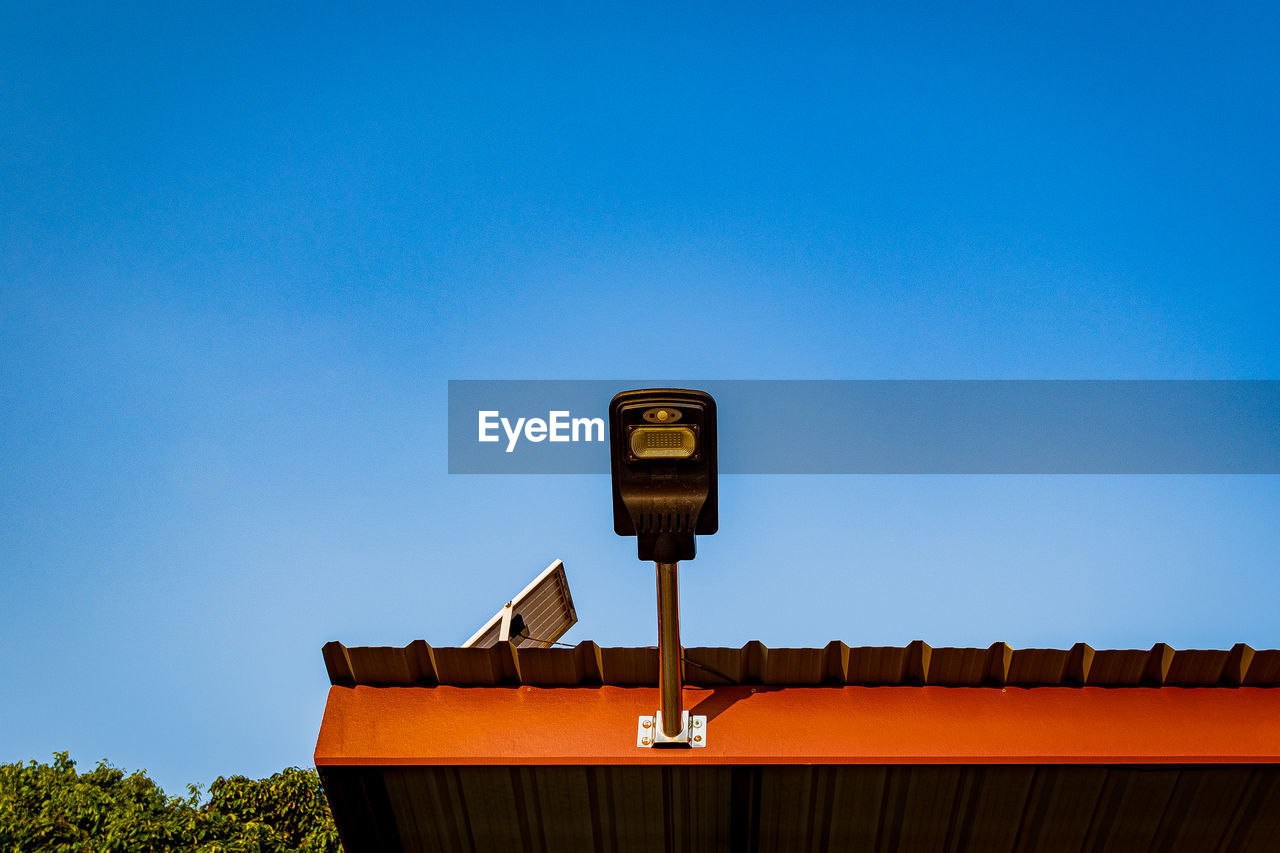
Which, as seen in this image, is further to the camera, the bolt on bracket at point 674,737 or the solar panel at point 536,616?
the solar panel at point 536,616

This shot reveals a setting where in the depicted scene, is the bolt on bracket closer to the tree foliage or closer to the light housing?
the light housing

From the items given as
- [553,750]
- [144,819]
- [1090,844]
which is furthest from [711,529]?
[144,819]

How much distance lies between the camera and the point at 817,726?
3.82 meters

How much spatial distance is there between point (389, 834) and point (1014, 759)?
3134mm

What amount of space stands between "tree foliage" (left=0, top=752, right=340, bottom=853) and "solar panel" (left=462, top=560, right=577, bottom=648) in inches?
514

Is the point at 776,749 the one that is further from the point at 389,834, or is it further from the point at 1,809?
the point at 1,809

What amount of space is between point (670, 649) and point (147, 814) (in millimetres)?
17965

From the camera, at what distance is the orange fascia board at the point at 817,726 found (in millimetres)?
3701

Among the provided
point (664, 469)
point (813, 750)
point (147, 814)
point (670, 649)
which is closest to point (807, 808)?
point (813, 750)

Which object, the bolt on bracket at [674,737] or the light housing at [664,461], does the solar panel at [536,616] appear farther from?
the light housing at [664,461]

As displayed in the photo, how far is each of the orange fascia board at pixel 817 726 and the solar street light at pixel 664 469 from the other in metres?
1.20

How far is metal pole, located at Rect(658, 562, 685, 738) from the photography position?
3.26 m

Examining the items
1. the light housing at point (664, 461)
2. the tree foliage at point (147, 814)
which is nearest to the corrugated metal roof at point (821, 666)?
the light housing at point (664, 461)

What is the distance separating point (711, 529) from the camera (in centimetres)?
305
